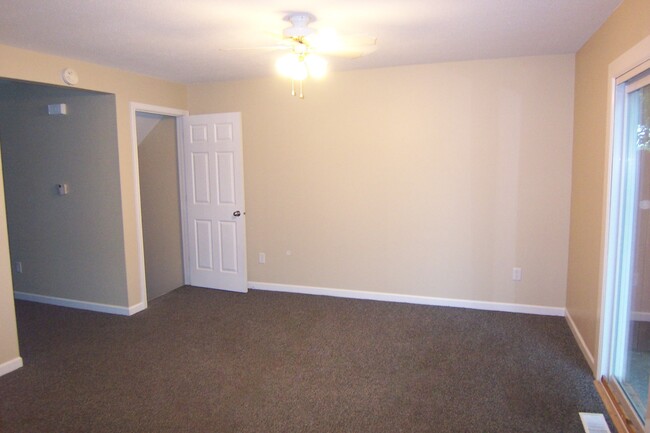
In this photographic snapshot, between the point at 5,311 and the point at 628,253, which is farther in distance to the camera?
the point at 5,311

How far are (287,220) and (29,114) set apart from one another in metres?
2.91

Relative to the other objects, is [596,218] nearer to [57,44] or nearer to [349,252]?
[349,252]

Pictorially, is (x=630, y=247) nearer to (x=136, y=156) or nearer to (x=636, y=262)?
(x=636, y=262)

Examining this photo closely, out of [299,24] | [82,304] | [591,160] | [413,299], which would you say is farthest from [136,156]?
[591,160]

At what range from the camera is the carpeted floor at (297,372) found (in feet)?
8.18

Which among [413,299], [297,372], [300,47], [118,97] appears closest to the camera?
[300,47]

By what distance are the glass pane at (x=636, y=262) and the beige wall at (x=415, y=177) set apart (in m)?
1.26

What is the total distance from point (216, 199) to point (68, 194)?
1496mm

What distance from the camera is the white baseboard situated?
9.77ft

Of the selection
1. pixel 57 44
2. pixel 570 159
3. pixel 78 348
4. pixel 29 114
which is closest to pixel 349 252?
pixel 570 159

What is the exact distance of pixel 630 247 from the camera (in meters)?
2.66

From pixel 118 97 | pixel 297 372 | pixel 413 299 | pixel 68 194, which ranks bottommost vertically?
pixel 297 372

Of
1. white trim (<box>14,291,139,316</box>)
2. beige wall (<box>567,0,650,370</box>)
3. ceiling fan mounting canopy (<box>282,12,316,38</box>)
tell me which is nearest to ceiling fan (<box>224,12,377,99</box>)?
ceiling fan mounting canopy (<box>282,12,316,38</box>)

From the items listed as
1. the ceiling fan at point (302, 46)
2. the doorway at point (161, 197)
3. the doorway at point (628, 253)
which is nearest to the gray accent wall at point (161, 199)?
the doorway at point (161, 197)
